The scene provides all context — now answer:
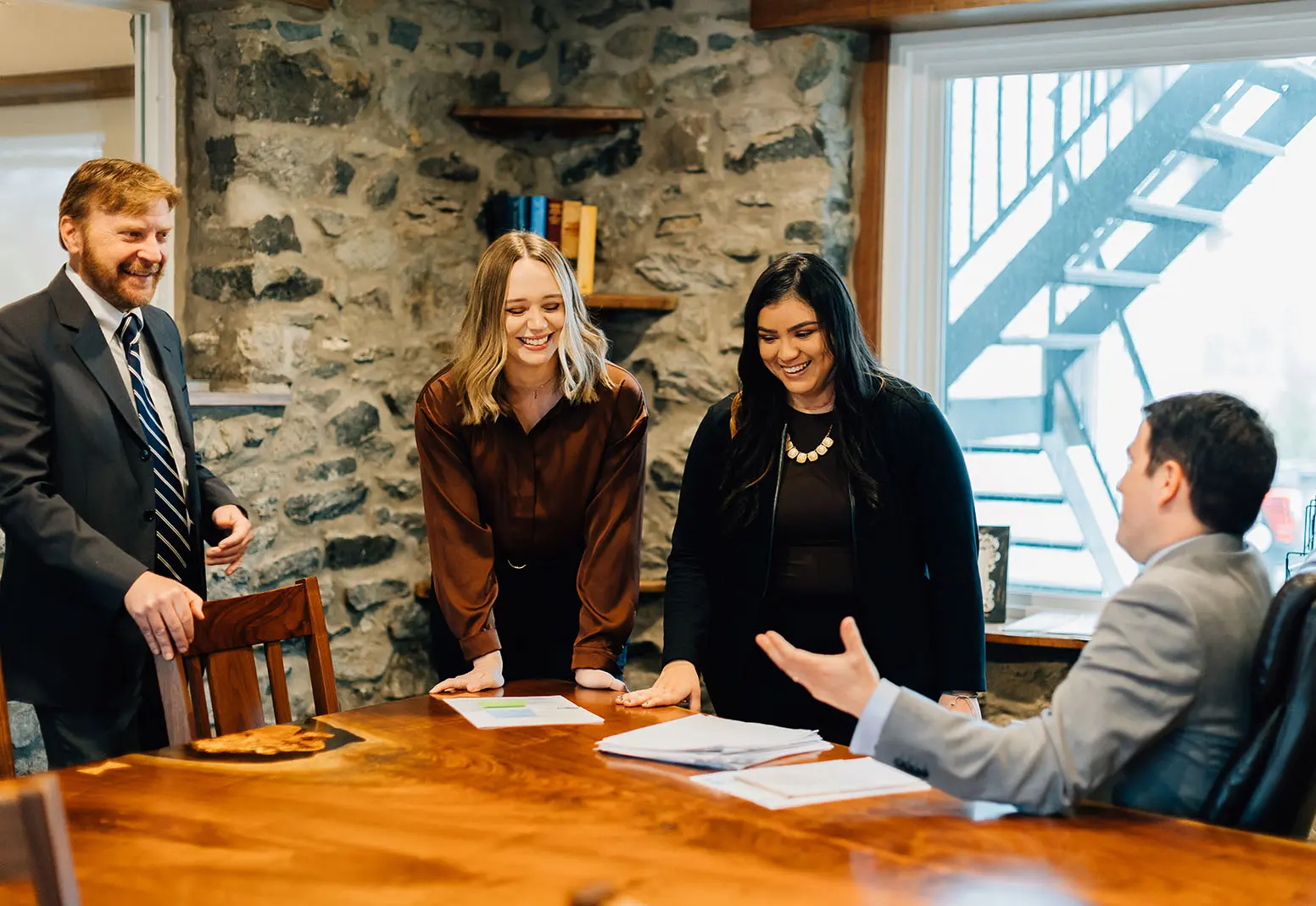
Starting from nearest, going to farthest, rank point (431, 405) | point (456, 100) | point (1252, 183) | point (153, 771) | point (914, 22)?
1. point (153, 771)
2. point (431, 405)
3. point (1252, 183)
4. point (914, 22)
5. point (456, 100)

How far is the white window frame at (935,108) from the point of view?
3.56 m

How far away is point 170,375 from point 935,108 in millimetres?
2406

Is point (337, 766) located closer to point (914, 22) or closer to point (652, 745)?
point (652, 745)

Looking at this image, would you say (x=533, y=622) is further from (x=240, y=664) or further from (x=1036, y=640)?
(x=1036, y=640)

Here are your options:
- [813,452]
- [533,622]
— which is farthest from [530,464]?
[813,452]

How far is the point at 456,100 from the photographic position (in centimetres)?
399

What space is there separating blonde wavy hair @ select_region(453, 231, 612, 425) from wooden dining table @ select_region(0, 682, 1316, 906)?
31.5 inches

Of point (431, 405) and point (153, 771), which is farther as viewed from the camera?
point (431, 405)

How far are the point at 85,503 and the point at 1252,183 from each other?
2997 millimetres

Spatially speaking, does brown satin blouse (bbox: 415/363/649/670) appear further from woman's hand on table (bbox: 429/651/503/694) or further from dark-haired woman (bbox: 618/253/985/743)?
dark-haired woman (bbox: 618/253/985/743)

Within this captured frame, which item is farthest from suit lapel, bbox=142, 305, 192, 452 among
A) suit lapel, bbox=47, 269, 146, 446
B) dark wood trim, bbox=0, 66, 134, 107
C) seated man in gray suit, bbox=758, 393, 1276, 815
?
seated man in gray suit, bbox=758, 393, 1276, 815

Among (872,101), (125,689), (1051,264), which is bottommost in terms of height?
(125,689)

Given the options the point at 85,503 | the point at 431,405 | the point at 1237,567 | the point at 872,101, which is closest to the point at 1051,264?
the point at 872,101

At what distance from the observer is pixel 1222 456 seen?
1520 millimetres
